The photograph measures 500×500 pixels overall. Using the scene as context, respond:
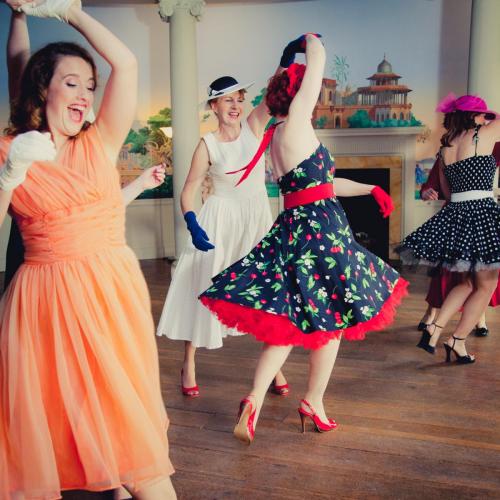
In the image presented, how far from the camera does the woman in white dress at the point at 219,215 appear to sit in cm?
286

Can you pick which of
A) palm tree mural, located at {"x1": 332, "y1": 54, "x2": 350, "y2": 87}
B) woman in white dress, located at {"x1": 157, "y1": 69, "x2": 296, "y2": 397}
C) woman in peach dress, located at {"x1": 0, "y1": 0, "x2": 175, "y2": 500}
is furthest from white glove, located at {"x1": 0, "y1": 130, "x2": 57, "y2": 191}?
palm tree mural, located at {"x1": 332, "y1": 54, "x2": 350, "y2": 87}

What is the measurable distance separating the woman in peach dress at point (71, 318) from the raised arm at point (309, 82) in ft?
2.66

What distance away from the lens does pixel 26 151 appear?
4.20 ft

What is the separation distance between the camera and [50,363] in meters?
1.55

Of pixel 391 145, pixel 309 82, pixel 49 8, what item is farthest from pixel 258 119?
pixel 391 145

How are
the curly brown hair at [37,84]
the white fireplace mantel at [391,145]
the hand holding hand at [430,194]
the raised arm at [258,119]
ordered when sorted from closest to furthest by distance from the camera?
1. the curly brown hair at [37,84]
2. the raised arm at [258,119]
3. the hand holding hand at [430,194]
4. the white fireplace mantel at [391,145]

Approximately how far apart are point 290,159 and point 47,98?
103 centimetres

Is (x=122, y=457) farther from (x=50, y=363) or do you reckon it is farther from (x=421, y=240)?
(x=421, y=240)

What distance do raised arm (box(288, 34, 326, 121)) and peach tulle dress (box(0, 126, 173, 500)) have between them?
0.88 metres

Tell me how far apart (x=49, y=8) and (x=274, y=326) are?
1.33 meters

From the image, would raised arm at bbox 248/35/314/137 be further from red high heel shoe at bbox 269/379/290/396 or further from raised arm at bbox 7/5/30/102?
red high heel shoe at bbox 269/379/290/396

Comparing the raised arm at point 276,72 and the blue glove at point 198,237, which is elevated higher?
the raised arm at point 276,72

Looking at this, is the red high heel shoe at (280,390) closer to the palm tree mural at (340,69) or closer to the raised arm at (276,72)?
the raised arm at (276,72)

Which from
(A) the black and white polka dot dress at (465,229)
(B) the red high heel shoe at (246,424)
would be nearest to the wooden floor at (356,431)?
(B) the red high heel shoe at (246,424)
